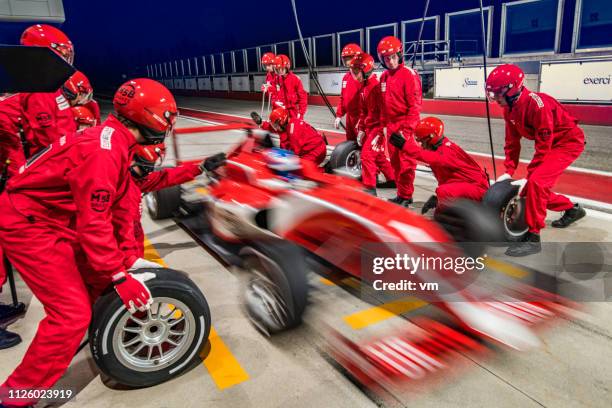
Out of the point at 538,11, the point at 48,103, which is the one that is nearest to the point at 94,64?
the point at 538,11

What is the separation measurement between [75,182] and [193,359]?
1.27m

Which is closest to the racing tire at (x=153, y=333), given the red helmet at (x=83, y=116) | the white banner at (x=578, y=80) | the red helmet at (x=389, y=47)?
the red helmet at (x=389, y=47)

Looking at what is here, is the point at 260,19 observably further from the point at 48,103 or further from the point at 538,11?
the point at 48,103

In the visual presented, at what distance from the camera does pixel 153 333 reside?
2635mm

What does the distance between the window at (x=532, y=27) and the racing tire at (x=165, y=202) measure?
22.0 meters

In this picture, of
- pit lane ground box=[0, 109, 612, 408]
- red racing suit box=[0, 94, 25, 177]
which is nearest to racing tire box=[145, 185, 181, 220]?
red racing suit box=[0, 94, 25, 177]

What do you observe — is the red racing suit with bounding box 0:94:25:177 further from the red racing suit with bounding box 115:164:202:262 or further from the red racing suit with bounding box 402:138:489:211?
the red racing suit with bounding box 402:138:489:211

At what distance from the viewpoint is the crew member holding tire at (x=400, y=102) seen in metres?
5.66

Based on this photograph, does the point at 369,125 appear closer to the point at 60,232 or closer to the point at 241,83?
the point at 60,232

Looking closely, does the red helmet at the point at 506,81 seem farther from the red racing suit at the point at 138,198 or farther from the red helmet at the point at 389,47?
the red racing suit at the point at 138,198

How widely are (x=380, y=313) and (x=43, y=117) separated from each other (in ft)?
10.8

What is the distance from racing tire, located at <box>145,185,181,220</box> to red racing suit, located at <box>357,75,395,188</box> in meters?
2.45

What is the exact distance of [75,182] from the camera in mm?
2205

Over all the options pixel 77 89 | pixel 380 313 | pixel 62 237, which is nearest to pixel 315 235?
pixel 380 313
